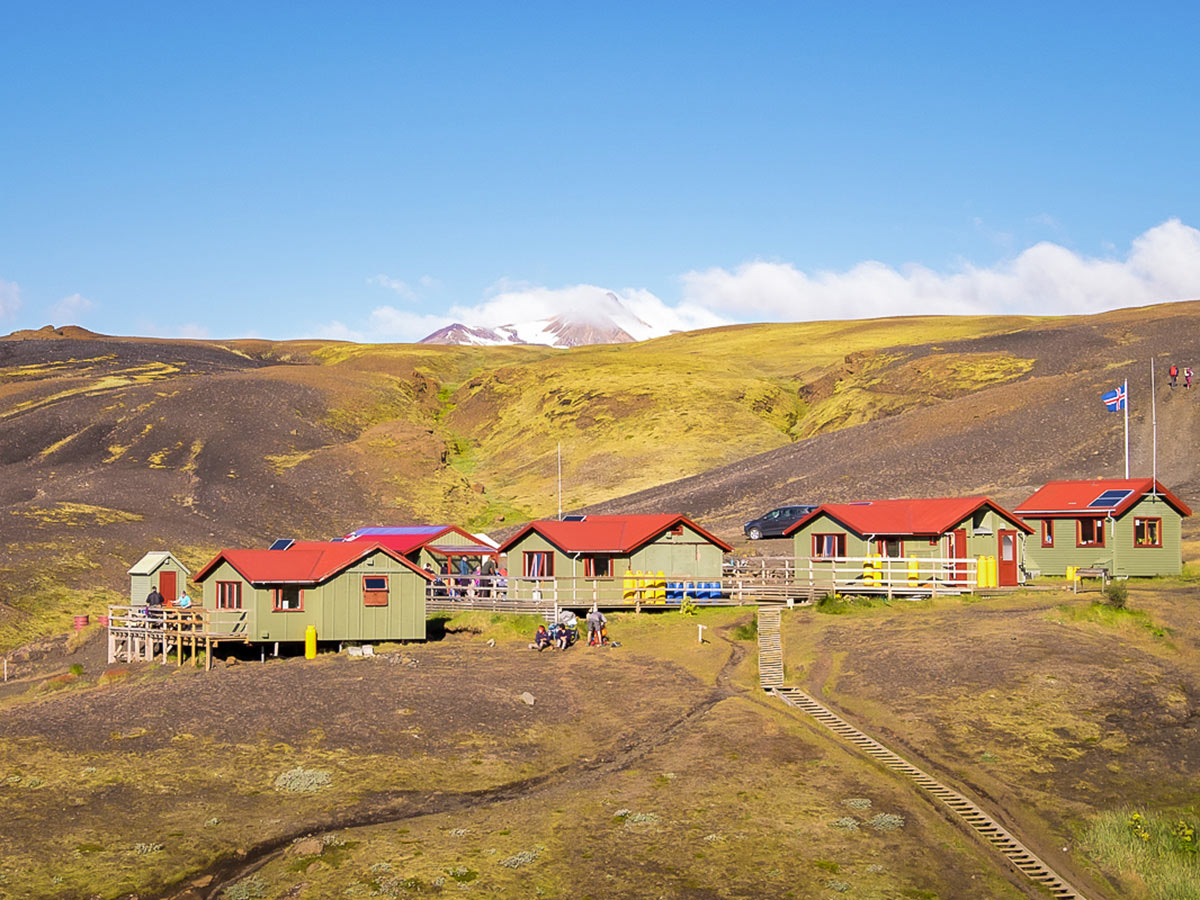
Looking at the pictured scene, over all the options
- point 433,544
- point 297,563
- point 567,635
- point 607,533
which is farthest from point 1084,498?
point 297,563

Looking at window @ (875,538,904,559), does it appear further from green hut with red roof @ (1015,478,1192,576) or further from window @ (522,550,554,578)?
window @ (522,550,554,578)

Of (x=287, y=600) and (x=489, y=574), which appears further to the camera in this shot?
(x=489, y=574)

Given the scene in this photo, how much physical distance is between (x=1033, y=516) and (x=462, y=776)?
38325 millimetres

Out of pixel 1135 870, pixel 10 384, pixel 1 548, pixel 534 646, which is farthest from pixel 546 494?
pixel 1135 870

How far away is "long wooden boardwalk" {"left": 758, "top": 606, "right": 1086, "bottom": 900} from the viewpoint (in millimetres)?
24500

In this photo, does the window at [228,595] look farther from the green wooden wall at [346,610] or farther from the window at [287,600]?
the window at [287,600]

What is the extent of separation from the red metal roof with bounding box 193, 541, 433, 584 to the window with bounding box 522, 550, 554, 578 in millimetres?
7113

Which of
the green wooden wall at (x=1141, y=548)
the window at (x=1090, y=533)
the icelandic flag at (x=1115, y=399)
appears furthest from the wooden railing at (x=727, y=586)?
the icelandic flag at (x=1115, y=399)

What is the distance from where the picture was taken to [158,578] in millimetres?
58125

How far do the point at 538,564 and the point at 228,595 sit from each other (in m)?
14.0

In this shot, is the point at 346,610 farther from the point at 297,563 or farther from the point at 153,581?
the point at 153,581

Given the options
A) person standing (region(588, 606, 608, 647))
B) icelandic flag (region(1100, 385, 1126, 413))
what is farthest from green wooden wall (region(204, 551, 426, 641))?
icelandic flag (region(1100, 385, 1126, 413))

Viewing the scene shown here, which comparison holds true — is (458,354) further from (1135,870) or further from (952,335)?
(1135,870)

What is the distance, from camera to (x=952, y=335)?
178875mm
